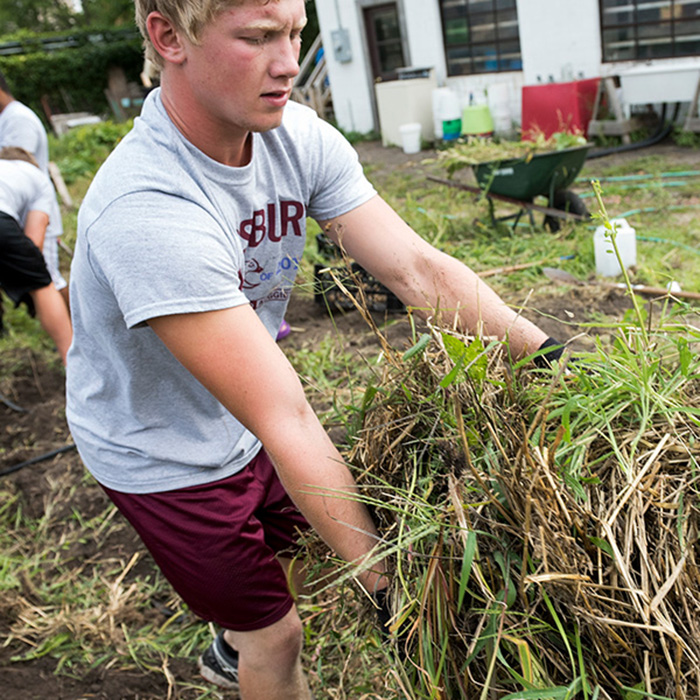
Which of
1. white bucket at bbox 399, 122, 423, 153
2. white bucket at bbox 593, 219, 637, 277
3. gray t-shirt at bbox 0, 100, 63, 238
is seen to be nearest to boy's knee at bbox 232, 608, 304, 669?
white bucket at bbox 593, 219, 637, 277

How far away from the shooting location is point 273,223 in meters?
1.74

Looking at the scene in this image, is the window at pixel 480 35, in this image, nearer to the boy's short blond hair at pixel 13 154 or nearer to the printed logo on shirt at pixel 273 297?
the boy's short blond hair at pixel 13 154

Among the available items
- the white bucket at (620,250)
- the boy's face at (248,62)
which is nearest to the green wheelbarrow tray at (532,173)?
the white bucket at (620,250)

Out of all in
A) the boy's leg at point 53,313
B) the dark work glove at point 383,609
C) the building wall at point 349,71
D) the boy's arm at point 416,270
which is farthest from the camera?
the building wall at point 349,71

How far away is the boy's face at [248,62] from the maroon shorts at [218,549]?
0.87 meters

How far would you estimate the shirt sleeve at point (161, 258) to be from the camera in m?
1.26

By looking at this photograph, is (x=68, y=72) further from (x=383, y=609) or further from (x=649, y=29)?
(x=383, y=609)

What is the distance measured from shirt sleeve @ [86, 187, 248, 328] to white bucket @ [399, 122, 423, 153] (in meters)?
9.72

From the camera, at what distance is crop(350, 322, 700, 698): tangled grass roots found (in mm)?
992

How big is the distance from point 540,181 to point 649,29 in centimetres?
489

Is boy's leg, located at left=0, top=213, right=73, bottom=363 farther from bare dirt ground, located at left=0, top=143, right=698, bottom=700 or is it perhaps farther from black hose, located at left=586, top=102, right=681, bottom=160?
black hose, located at left=586, top=102, right=681, bottom=160

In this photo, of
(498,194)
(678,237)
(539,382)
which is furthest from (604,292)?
(539,382)

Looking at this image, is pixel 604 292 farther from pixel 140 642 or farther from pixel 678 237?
pixel 140 642

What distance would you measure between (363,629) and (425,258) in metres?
0.78
